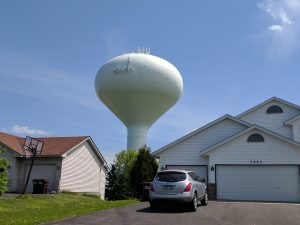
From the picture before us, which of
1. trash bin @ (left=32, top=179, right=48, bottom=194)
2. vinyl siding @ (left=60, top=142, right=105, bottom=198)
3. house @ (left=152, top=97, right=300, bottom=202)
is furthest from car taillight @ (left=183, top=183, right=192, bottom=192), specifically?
vinyl siding @ (left=60, top=142, right=105, bottom=198)

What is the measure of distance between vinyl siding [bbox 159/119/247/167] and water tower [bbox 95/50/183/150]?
29.9 ft

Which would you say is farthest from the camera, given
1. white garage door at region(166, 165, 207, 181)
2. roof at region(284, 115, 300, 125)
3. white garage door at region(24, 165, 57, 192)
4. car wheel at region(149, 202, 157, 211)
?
white garage door at region(24, 165, 57, 192)

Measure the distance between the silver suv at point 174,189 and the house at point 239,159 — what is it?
1025 cm

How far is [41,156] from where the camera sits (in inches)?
1302

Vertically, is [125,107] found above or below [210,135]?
above

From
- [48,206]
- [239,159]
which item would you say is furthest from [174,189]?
[239,159]

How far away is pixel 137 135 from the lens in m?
39.0

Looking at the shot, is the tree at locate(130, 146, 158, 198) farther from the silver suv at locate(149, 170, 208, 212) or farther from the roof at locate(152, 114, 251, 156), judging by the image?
the silver suv at locate(149, 170, 208, 212)

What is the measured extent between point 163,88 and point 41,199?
15592mm

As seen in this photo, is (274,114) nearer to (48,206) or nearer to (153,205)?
(48,206)

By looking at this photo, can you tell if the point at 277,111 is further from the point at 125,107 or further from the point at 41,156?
the point at 41,156

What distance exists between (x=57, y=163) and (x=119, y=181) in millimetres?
8022

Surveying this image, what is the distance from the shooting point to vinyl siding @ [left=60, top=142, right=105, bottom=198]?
33500mm

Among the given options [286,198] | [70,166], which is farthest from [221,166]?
[70,166]
